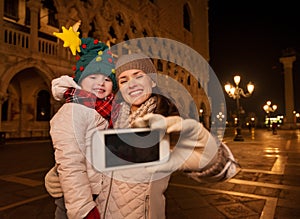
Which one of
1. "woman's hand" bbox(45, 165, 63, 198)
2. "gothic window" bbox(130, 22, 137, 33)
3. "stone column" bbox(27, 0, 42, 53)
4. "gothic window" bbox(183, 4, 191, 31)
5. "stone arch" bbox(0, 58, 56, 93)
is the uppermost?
"gothic window" bbox(183, 4, 191, 31)


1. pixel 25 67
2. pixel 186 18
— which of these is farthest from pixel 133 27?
pixel 186 18

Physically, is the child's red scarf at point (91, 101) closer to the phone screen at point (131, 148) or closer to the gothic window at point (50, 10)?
the phone screen at point (131, 148)

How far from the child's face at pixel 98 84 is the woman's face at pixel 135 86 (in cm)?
Result: 21

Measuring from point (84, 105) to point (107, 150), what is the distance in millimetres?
569

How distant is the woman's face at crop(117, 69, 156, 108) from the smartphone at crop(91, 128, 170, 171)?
1.38 ft

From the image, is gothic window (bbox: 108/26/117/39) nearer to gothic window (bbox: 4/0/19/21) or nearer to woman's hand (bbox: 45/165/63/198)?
gothic window (bbox: 4/0/19/21)

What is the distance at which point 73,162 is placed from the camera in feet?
4.40

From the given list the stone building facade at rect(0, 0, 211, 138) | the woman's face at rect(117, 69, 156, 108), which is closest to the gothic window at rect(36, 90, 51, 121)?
the stone building facade at rect(0, 0, 211, 138)

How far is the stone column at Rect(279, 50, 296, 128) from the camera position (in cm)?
2989

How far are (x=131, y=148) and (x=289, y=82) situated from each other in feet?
112

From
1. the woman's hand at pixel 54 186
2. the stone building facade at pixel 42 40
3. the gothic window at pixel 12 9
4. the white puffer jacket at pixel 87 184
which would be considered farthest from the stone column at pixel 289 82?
the woman's hand at pixel 54 186

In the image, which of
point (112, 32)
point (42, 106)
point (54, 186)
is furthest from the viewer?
point (112, 32)

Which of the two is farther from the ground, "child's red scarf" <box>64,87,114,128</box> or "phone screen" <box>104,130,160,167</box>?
"child's red scarf" <box>64,87,114,128</box>

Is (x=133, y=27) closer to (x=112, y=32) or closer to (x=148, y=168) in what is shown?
(x=112, y=32)
